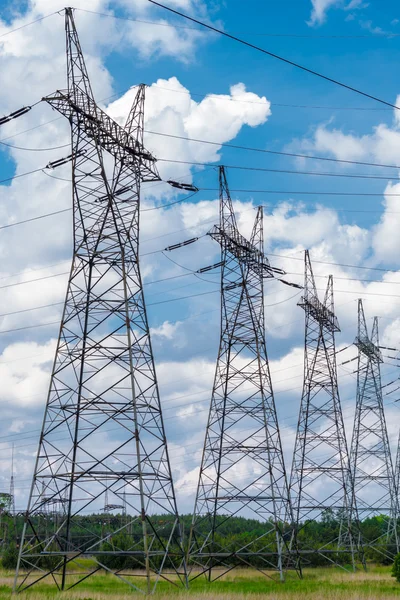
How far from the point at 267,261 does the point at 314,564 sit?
26329mm

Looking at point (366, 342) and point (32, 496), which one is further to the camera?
point (366, 342)

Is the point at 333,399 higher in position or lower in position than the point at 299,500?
higher

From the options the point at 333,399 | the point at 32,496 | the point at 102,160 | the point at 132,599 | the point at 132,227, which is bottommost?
the point at 132,599

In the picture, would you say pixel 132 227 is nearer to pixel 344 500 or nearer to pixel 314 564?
pixel 344 500

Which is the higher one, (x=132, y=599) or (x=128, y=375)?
(x=128, y=375)

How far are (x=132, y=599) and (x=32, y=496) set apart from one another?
601 centimetres

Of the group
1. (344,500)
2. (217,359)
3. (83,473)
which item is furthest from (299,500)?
(83,473)

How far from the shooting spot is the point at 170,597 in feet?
87.8

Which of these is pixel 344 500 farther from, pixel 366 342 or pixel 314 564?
pixel 366 342

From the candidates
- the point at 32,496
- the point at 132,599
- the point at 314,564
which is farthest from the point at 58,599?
the point at 314,564

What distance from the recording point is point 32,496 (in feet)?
97.2

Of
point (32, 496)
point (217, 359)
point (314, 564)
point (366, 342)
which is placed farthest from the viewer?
point (366, 342)

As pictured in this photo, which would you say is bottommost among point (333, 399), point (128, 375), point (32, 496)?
point (32, 496)

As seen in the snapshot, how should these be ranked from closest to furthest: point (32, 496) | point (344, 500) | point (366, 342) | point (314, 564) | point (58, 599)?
point (58, 599) < point (32, 496) < point (344, 500) < point (314, 564) < point (366, 342)
